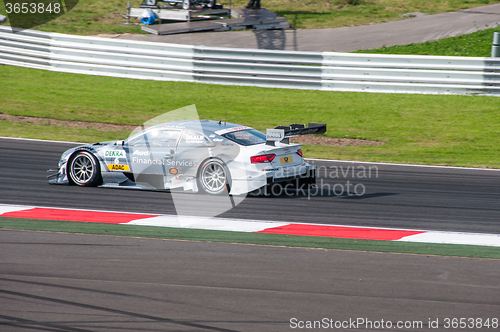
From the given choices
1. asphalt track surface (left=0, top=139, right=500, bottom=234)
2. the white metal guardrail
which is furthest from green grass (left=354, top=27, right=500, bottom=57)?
asphalt track surface (left=0, top=139, right=500, bottom=234)

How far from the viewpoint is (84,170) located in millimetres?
10008

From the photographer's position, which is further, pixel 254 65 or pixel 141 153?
pixel 254 65

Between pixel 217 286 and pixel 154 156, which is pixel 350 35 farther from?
pixel 217 286

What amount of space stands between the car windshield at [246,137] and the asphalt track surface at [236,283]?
1.38m

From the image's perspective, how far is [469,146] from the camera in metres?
14.1

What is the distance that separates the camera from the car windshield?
955cm

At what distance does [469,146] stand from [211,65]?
28.3 ft

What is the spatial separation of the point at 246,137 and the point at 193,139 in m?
0.89

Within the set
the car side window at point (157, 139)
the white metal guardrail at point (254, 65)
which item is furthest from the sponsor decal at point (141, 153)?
the white metal guardrail at point (254, 65)

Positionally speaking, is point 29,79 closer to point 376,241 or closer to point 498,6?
point 376,241

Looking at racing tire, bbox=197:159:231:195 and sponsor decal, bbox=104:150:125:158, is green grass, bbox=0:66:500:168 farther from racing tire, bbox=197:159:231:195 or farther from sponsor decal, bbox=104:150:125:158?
sponsor decal, bbox=104:150:125:158

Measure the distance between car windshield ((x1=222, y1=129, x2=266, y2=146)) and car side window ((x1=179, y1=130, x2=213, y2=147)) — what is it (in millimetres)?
337

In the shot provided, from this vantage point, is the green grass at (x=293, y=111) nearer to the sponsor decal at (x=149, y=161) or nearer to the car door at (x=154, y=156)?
the car door at (x=154, y=156)

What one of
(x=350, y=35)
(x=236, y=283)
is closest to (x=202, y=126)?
(x=236, y=283)
